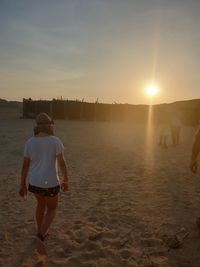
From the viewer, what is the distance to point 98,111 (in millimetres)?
40219

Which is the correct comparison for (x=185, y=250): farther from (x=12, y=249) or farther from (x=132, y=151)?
(x=132, y=151)

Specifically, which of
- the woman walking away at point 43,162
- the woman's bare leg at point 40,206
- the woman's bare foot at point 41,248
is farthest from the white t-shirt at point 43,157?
the woman's bare foot at point 41,248

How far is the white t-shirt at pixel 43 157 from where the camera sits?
4.29m

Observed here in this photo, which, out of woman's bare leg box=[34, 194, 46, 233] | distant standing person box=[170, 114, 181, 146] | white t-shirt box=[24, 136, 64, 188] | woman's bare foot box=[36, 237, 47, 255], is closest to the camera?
woman's bare foot box=[36, 237, 47, 255]

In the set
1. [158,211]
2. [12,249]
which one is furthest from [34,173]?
[158,211]

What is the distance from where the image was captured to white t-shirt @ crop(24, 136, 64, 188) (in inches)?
169

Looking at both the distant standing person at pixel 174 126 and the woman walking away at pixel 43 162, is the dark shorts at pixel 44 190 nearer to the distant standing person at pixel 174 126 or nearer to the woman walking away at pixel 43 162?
the woman walking away at pixel 43 162

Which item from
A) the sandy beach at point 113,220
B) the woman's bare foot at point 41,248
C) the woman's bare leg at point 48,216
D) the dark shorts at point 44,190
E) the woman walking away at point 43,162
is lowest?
the sandy beach at point 113,220

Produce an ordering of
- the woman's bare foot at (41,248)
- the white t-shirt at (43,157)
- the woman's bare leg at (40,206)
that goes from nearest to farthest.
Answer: the woman's bare foot at (41,248) → the white t-shirt at (43,157) → the woman's bare leg at (40,206)

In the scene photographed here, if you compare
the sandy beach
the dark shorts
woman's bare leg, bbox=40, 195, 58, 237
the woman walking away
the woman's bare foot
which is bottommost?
the sandy beach

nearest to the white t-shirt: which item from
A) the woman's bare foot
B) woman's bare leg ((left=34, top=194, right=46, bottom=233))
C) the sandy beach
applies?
woman's bare leg ((left=34, top=194, right=46, bottom=233))

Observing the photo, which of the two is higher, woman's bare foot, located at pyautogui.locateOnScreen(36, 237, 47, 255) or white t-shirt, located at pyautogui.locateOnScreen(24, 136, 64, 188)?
white t-shirt, located at pyautogui.locateOnScreen(24, 136, 64, 188)

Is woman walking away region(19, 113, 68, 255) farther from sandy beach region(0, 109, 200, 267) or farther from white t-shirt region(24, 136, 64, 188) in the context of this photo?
sandy beach region(0, 109, 200, 267)

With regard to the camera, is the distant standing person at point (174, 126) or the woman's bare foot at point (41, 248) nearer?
the woman's bare foot at point (41, 248)
